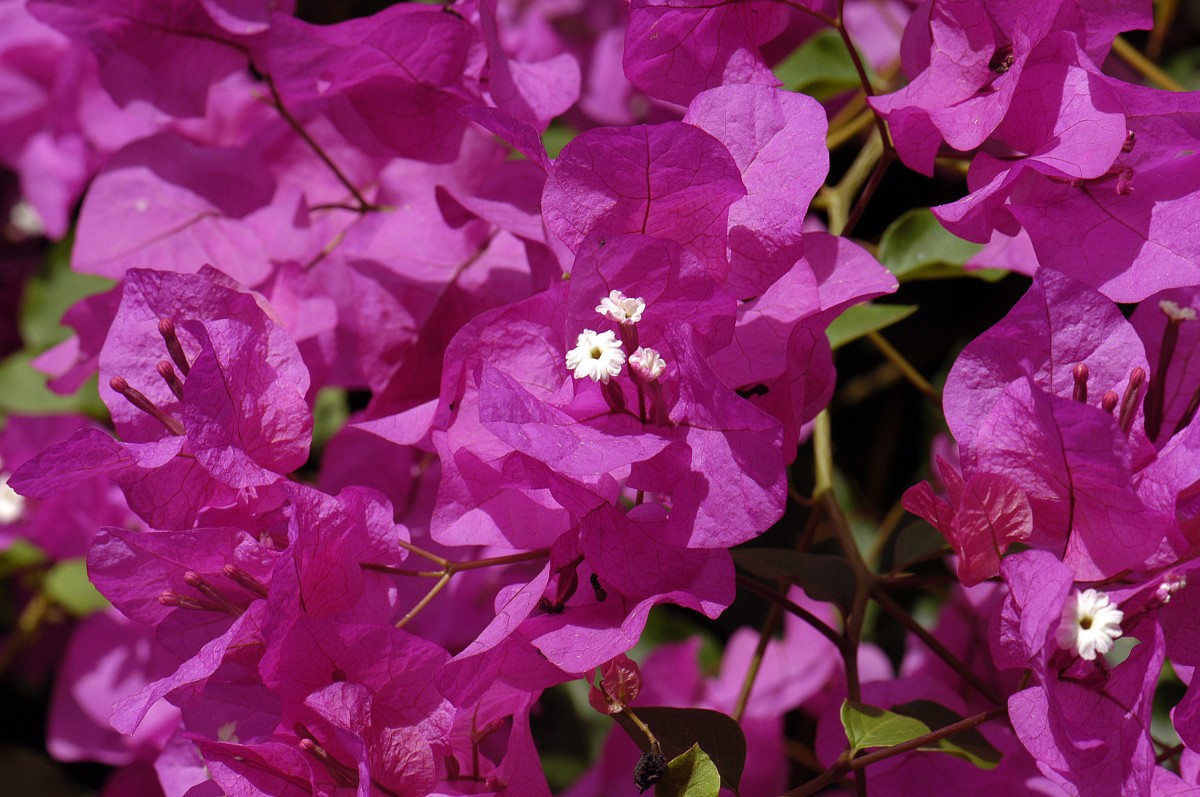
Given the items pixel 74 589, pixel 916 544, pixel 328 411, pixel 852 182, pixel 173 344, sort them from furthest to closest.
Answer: pixel 328 411, pixel 74 589, pixel 852 182, pixel 916 544, pixel 173 344

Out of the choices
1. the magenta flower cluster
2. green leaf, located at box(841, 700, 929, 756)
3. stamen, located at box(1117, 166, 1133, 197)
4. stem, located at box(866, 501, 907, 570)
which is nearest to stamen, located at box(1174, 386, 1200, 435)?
the magenta flower cluster

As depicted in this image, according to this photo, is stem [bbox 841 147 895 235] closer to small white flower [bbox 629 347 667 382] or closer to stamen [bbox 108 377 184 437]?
small white flower [bbox 629 347 667 382]

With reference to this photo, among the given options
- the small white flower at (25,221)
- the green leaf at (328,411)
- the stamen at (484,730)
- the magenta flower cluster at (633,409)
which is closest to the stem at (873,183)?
the magenta flower cluster at (633,409)

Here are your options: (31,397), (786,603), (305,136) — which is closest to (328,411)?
(31,397)

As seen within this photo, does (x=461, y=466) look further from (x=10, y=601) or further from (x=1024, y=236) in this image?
(x=10, y=601)

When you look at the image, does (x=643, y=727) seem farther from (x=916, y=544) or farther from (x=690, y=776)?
(x=916, y=544)
